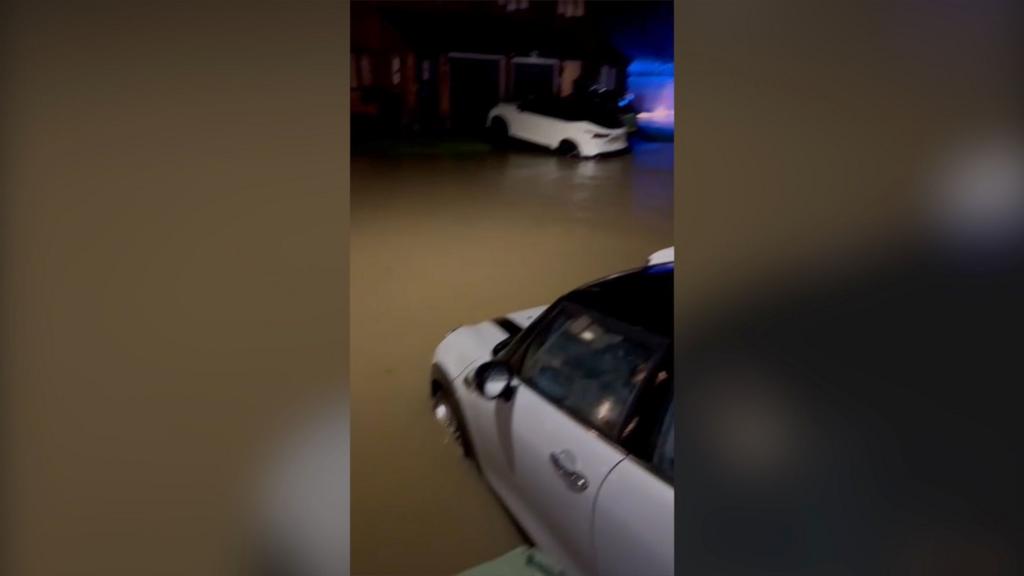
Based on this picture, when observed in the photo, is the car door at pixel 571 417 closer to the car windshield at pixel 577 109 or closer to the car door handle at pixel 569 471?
the car door handle at pixel 569 471

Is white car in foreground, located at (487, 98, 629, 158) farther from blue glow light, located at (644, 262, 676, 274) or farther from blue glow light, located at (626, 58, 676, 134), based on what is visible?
blue glow light, located at (644, 262, 676, 274)

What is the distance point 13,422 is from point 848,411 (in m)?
1.13

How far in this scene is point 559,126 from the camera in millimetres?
1054

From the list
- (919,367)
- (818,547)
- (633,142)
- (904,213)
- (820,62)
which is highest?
(820,62)

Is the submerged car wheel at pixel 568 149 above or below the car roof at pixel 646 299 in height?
above

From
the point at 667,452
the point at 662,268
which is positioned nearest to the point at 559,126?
the point at 662,268

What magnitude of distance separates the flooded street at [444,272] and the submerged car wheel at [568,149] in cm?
1

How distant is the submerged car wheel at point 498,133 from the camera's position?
3.42 ft

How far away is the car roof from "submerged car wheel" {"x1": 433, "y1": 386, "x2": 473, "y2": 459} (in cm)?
25

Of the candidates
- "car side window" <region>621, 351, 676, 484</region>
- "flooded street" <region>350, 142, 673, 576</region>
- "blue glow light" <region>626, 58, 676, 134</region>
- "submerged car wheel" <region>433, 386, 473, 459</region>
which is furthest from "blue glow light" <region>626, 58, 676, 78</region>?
"submerged car wheel" <region>433, 386, 473, 459</region>

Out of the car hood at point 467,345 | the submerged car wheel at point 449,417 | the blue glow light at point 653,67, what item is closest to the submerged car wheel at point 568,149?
the blue glow light at point 653,67

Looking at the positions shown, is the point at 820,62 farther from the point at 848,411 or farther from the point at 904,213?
the point at 848,411

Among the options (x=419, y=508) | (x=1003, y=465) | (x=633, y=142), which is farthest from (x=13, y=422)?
(x=1003, y=465)

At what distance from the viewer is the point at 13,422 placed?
37.2 inches
